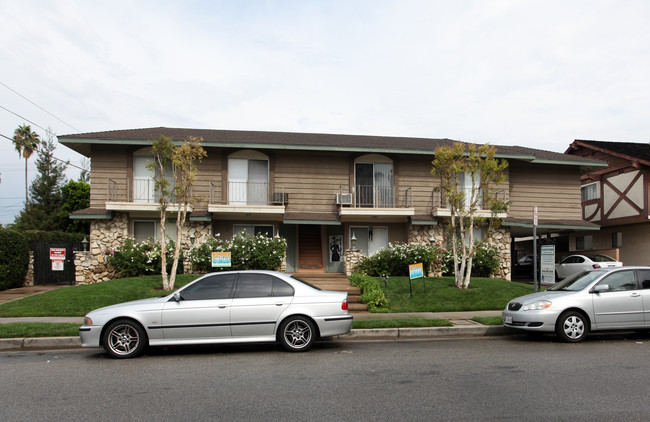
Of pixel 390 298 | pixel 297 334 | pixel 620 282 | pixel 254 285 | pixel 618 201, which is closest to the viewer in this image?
pixel 297 334

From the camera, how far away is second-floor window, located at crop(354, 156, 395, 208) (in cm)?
2028

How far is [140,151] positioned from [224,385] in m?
15.1

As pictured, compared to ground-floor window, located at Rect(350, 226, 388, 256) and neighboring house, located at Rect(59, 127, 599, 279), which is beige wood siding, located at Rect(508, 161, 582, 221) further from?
ground-floor window, located at Rect(350, 226, 388, 256)

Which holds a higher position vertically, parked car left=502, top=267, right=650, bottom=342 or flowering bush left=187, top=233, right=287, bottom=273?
flowering bush left=187, top=233, right=287, bottom=273

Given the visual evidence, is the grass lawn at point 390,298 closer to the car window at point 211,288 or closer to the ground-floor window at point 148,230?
the ground-floor window at point 148,230

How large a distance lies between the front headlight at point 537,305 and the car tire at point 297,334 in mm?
4300

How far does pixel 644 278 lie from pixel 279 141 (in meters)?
13.9

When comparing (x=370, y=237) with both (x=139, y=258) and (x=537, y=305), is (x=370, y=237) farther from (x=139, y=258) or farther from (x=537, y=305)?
(x=537, y=305)

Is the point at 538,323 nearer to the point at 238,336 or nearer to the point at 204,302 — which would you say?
the point at 238,336

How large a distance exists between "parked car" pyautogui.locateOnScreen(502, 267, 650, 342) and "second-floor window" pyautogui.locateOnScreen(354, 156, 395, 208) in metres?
10.8

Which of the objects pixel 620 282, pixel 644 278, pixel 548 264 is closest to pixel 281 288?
pixel 620 282

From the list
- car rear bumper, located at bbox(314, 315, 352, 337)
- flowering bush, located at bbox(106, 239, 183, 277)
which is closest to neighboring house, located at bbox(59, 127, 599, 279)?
flowering bush, located at bbox(106, 239, 183, 277)

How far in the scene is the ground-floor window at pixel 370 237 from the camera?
67.1ft

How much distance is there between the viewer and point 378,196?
20250mm
